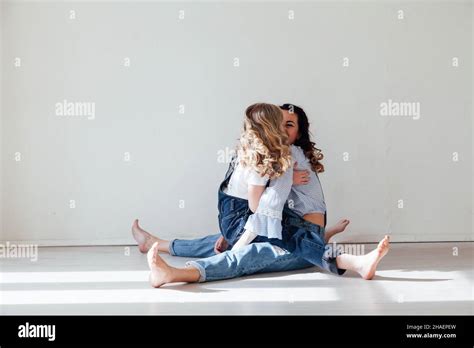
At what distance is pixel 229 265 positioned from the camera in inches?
137

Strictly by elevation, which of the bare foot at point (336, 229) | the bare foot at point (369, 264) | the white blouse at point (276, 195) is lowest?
the bare foot at point (369, 264)

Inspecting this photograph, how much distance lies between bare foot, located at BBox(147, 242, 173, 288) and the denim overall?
24.4 inches

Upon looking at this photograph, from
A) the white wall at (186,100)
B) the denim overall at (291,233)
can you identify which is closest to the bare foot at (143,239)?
the white wall at (186,100)

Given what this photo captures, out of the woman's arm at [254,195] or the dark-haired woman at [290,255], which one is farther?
the woman's arm at [254,195]

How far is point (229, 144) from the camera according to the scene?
5.09 meters

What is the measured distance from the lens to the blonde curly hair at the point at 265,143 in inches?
144

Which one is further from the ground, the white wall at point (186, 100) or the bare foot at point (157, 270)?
the white wall at point (186, 100)

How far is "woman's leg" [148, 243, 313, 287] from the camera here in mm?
3268

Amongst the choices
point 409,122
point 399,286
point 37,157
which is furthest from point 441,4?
point 37,157

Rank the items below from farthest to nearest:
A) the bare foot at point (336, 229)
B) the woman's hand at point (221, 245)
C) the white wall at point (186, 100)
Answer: the white wall at point (186, 100) < the bare foot at point (336, 229) < the woman's hand at point (221, 245)

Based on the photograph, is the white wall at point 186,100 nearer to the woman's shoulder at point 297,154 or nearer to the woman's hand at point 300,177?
the woman's shoulder at point 297,154
